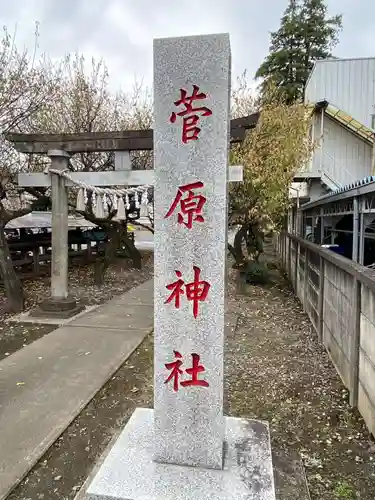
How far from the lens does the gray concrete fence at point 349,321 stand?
11.1 ft

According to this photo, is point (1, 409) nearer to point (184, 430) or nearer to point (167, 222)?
point (184, 430)

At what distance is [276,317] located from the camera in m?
7.45

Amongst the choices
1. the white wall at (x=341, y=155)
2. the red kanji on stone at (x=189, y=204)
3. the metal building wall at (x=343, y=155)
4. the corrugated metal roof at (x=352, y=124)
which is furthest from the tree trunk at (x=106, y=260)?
the red kanji on stone at (x=189, y=204)

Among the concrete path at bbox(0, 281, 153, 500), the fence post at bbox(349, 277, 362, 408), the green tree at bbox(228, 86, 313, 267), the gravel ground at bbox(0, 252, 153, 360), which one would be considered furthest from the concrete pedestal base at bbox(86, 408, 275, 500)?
the green tree at bbox(228, 86, 313, 267)

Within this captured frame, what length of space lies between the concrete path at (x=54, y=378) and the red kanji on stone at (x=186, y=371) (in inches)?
53.9

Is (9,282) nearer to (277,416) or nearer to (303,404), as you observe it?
(277,416)

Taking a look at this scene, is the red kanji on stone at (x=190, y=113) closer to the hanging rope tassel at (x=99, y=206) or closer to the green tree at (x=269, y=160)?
the hanging rope tassel at (x=99, y=206)

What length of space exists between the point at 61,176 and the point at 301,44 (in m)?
22.7

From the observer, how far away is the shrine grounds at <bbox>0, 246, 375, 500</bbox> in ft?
8.91

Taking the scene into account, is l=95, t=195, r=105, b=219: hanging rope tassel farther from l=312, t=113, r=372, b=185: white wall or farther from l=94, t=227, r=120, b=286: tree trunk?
l=312, t=113, r=372, b=185: white wall

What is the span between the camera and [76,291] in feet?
30.8

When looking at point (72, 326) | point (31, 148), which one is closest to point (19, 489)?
point (72, 326)

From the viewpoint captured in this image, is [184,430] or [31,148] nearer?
[184,430]

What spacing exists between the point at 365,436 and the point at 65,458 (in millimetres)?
2541
